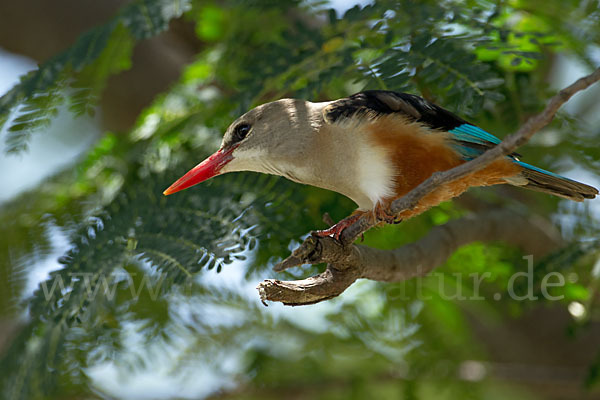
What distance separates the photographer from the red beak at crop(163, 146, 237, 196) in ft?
6.80

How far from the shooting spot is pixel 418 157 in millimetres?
1861

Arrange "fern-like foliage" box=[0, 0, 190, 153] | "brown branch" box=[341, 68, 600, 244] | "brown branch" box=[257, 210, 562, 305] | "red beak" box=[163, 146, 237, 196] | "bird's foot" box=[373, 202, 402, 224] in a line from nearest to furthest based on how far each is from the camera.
A: "brown branch" box=[341, 68, 600, 244] < "brown branch" box=[257, 210, 562, 305] < "bird's foot" box=[373, 202, 402, 224] < "red beak" box=[163, 146, 237, 196] < "fern-like foliage" box=[0, 0, 190, 153]

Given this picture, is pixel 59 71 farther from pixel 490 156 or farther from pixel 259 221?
pixel 490 156

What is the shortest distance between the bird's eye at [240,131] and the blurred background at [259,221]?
0.25 m

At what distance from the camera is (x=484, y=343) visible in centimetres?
414

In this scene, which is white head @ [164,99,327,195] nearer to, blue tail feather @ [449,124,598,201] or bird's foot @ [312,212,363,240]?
bird's foot @ [312,212,363,240]

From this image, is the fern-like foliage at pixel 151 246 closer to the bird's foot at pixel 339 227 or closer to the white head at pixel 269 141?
the white head at pixel 269 141

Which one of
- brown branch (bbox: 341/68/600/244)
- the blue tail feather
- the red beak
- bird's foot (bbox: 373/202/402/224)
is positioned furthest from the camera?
the red beak

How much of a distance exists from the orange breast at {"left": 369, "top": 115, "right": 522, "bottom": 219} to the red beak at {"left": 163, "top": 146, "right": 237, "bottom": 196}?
50 centimetres

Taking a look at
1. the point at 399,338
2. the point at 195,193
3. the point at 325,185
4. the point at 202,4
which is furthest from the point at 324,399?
the point at 202,4

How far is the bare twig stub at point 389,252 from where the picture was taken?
52.3 inches

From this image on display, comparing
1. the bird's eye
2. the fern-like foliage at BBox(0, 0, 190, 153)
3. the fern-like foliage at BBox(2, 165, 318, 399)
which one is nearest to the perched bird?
the bird's eye

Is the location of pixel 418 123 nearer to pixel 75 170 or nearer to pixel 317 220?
pixel 317 220

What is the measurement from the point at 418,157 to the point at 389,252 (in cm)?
32
